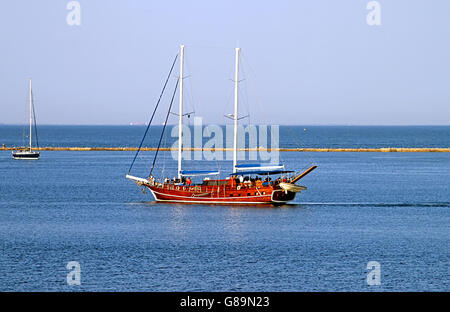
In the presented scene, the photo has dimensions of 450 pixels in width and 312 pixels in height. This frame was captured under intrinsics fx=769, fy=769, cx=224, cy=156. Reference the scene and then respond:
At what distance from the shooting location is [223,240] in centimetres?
5619

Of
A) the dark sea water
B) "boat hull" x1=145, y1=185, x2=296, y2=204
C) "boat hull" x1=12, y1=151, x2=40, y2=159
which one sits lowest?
the dark sea water

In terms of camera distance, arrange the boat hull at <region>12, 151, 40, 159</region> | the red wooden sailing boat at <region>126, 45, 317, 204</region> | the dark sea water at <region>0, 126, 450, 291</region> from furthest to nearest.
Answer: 1. the boat hull at <region>12, 151, 40, 159</region>
2. the red wooden sailing boat at <region>126, 45, 317, 204</region>
3. the dark sea water at <region>0, 126, 450, 291</region>

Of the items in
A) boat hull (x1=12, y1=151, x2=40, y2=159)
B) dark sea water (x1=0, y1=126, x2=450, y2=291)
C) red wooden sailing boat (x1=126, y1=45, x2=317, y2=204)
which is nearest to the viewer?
dark sea water (x1=0, y1=126, x2=450, y2=291)

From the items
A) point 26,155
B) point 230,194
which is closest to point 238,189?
point 230,194

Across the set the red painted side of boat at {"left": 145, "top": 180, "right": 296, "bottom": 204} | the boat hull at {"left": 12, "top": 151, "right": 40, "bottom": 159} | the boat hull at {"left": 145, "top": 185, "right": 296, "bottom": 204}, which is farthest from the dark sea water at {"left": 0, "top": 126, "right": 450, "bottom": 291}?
the boat hull at {"left": 12, "top": 151, "right": 40, "bottom": 159}

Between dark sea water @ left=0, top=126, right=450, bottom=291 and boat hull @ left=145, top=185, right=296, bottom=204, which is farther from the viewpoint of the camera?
boat hull @ left=145, top=185, right=296, bottom=204

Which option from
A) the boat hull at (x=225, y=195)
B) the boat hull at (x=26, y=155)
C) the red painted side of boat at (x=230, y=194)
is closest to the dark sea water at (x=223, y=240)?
the boat hull at (x=225, y=195)

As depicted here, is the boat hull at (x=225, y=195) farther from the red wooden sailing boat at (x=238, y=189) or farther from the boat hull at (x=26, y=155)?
the boat hull at (x=26, y=155)

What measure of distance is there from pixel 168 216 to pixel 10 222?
44.6 ft

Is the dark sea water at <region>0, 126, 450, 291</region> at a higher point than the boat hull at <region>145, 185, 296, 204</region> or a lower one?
lower

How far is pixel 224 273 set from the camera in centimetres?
4488

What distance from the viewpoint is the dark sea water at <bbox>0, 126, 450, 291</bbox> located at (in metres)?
43.2

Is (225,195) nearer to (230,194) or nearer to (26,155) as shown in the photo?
(230,194)

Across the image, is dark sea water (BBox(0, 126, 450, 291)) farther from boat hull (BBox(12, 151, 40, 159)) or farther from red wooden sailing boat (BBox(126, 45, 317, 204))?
boat hull (BBox(12, 151, 40, 159))
